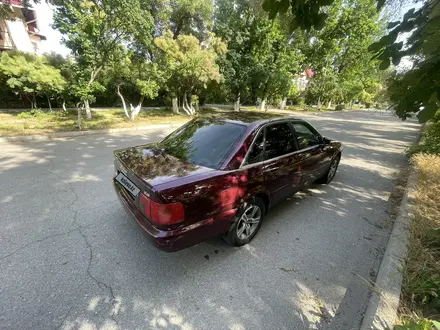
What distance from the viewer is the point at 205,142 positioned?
2.80 meters

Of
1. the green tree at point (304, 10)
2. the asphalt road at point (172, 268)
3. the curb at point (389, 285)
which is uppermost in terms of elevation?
the green tree at point (304, 10)

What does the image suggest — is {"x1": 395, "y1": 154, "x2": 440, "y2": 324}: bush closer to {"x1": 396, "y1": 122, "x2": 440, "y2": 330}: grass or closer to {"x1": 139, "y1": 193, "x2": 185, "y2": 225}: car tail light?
{"x1": 396, "y1": 122, "x2": 440, "y2": 330}: grass

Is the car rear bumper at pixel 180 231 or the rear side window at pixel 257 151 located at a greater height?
the rear side window at pixel 257 151

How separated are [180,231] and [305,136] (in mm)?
2669

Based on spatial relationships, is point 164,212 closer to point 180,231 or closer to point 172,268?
point 180,231

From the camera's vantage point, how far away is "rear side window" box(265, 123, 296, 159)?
2.89m

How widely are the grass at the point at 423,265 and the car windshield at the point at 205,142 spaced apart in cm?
207

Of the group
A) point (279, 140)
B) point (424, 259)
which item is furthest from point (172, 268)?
point (424, 259)

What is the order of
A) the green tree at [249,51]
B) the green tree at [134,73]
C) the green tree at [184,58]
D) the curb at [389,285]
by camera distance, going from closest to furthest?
the curb at [389,285]
the green tree at [134,73]
the green tree at [184,58]
the green tree at [249,51]

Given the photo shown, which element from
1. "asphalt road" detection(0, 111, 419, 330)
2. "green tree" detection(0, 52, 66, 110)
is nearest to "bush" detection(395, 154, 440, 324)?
"asphalt road" detection(0, 111, 419, 330)

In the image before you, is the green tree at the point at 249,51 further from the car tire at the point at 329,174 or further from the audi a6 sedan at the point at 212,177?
the audi a6 sedan at the point at 212,177

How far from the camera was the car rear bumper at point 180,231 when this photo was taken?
2.02m

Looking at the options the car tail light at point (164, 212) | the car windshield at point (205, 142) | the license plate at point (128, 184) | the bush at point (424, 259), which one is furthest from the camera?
Result: the car windshield at point (205, 142)

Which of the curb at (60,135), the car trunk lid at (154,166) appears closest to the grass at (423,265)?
the car trunk lid at (154,166)
